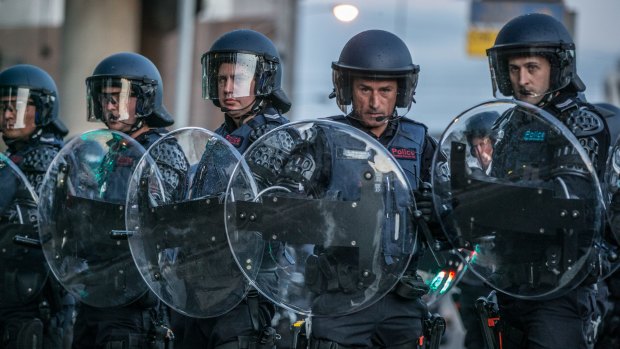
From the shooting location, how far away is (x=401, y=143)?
20.0 feet

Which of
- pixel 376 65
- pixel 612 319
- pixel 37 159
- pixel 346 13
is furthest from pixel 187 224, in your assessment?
pixel 346 13

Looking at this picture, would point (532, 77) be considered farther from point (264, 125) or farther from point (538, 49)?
point (264, 125)

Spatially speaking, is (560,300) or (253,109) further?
(253,109)

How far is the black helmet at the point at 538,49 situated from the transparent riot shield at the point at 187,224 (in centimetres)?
142

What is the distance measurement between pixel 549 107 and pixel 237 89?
1.83 metres

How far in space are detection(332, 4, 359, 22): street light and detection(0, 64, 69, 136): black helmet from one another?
7.01 m

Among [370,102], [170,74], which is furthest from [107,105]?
[170,74]

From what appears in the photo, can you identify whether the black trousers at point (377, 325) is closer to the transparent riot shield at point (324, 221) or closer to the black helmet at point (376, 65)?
the transparent riot shield at point (324, 221)

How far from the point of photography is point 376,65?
5.97 metres

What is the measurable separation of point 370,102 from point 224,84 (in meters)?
1.05

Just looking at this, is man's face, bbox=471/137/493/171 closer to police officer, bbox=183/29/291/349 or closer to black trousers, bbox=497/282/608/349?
black trousers, bbox=497/282/608/349

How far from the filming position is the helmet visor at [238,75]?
668 cm

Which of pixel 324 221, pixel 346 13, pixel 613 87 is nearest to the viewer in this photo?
pixel 324 221

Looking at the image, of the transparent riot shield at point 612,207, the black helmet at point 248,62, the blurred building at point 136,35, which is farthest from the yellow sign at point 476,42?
the transparent riot shield at point 612,207
